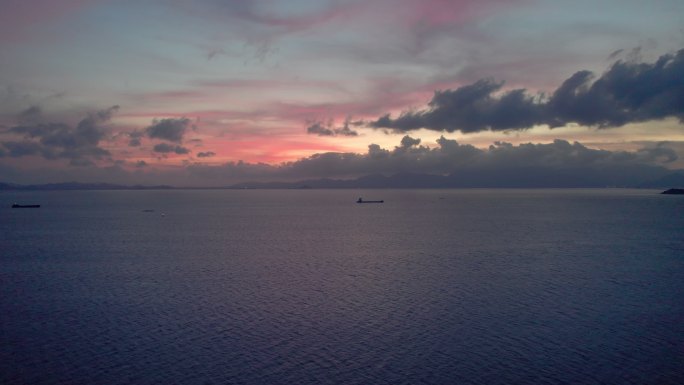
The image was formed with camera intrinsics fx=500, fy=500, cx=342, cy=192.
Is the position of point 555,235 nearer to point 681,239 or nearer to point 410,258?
point 681,239

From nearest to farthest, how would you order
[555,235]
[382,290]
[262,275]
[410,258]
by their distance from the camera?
[382,290] < [262,275] < [410,258] < [555,235]

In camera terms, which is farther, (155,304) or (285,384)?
(155,304)

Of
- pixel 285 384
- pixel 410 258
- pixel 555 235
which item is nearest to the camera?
pixel 285 384

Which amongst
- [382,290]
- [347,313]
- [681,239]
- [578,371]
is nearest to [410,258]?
[382,290]

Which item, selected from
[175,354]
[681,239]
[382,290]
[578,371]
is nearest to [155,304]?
[175,354]

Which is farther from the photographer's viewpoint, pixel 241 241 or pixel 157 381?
pixel 241 241

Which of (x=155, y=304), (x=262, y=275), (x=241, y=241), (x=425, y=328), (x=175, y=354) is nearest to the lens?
(x=175, y=354)

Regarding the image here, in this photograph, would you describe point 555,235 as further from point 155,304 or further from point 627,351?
point 155,304

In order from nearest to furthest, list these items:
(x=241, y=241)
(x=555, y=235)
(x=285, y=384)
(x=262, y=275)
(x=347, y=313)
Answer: (x=285, y=384) → (x=347, y=313) → (x=262, y=275) → (x=241, y=241) → (x=555, y=235)
